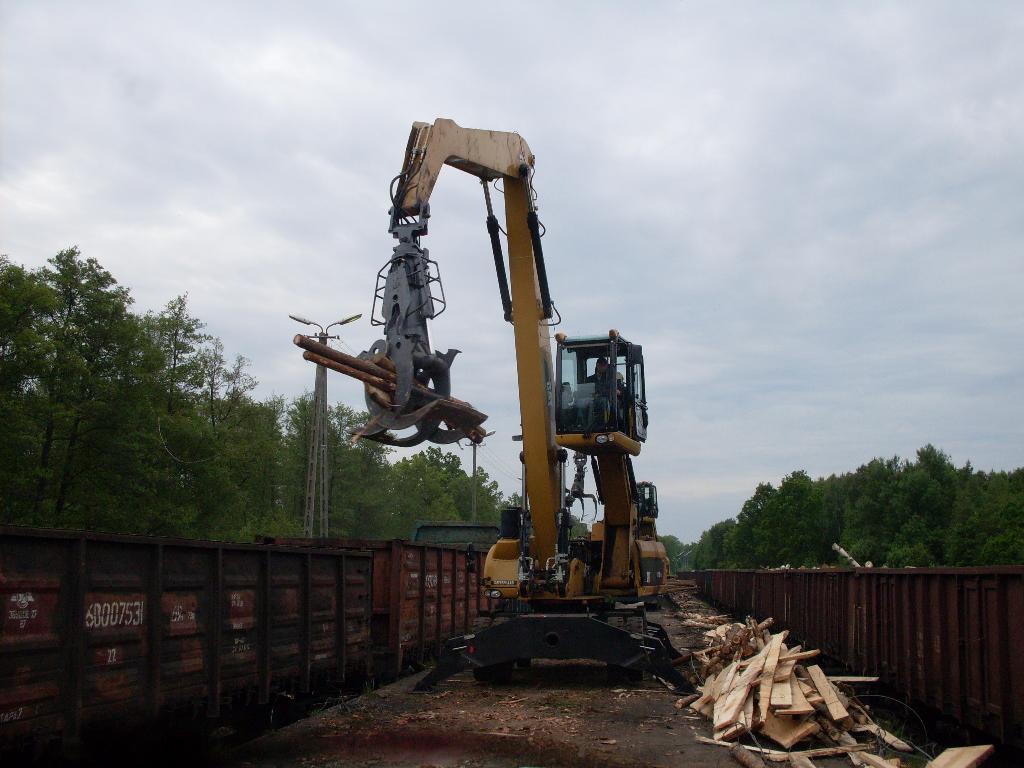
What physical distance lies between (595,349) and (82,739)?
29.2ft

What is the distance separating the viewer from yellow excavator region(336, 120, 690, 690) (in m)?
11.3

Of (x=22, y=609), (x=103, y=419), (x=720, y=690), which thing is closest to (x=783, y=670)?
(x=720, y=690)

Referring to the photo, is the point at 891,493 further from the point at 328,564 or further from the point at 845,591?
the point at 328,564

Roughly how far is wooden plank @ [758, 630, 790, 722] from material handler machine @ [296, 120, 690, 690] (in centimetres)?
160

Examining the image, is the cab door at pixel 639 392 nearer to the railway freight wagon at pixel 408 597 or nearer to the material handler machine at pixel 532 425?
the material handler machine at pixel 532 425

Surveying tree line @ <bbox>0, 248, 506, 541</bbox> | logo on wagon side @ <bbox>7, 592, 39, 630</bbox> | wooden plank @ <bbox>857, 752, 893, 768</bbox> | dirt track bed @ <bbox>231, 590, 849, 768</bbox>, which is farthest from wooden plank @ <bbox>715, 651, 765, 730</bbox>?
tree line @ <bbox>0, 248, 506, 541</bbox>

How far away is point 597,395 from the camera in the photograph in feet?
43.4

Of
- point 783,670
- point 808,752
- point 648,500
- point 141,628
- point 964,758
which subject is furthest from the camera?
point 648,500

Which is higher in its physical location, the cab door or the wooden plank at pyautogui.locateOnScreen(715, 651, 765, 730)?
the cab door

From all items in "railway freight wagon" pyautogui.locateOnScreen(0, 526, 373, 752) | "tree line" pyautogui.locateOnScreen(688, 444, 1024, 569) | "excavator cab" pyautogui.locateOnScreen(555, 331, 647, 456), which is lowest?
"tree line" pyautogui.locateOnScreen(688, 444, 1024, 569)

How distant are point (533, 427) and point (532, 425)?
0.03 meters

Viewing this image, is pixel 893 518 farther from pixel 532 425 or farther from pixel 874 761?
pixel 874 761

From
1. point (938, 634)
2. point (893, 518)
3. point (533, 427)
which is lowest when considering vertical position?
point (893, 518)

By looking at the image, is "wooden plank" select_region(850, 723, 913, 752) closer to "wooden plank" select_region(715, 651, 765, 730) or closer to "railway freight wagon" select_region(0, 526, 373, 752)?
"wooden plank" select_region(715, 651, 765, 730)
